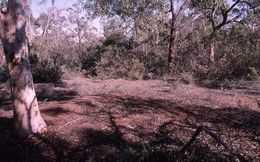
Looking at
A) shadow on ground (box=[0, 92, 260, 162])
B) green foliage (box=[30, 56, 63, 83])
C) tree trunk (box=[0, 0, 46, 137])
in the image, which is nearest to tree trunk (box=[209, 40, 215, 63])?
green foliage (box=[30, 56, 63, 83])

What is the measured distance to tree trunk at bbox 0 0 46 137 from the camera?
582 cm

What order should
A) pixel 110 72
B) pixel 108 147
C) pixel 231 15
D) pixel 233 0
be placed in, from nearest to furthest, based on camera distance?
pixel 108 147
pixel 110 72
pixel 233 0
pixel 231 15

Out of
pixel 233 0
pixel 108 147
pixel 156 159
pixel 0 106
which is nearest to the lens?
pixel 156 159

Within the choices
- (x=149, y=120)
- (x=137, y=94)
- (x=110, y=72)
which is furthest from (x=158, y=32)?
(x=149, y=120)

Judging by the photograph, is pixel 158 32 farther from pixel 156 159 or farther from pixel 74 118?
pixel 156 159

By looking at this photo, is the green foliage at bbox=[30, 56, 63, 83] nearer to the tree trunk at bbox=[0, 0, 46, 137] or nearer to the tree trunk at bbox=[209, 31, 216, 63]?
the tree trunk at bbox=[209, 31, 216, 63]

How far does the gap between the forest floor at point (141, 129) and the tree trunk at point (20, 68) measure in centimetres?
25

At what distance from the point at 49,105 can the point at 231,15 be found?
15324 mm

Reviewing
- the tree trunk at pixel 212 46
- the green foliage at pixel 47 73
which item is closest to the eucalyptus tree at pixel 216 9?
the tree trunk at pixel 212 46

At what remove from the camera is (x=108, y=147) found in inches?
216

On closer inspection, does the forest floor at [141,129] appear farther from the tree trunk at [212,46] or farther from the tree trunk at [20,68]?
the tree trunk at [212,46]

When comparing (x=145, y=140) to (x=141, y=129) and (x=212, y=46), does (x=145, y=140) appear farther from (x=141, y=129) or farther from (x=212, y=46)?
(x=212, y=46)

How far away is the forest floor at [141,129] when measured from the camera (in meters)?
5.21

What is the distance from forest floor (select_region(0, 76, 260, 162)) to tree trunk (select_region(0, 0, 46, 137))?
25 centimetres
